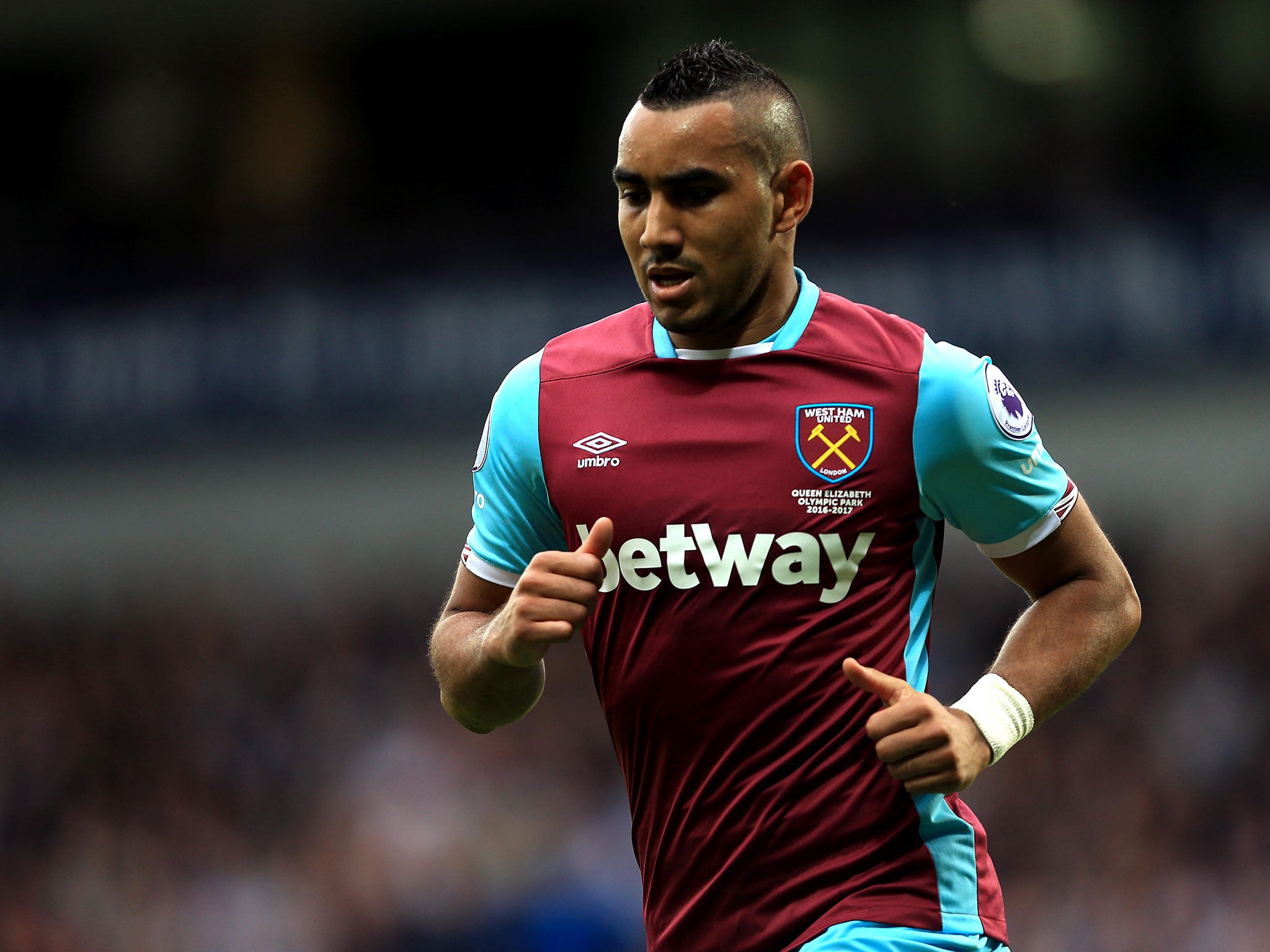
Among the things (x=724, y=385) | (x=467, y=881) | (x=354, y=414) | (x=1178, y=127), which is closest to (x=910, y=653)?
(x=724, y=385)

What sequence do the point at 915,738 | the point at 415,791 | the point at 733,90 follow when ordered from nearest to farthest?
the point at 915,738 → the point at 733,90 → the point at 415,791

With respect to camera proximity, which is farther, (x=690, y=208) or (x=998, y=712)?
(x=690, y=208)

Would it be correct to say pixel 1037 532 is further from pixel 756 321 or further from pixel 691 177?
pixel 691 177

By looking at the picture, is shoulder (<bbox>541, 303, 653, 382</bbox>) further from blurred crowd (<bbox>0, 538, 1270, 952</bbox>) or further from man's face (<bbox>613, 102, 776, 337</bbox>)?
blurred crowd (<bbox>0, 538, 1270, 952</bbox>)

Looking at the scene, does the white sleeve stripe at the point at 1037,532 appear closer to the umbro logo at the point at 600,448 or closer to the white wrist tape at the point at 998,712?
the white wrist tape at the point at 998,712

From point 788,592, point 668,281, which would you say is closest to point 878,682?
point 788,592

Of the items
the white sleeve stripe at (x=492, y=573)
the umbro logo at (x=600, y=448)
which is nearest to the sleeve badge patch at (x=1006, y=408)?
the umbro logo at (x=600, y=448)

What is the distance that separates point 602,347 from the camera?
10.8 ft

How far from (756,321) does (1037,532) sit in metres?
0.69

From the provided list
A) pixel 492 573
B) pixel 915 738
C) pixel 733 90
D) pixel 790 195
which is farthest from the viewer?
pixel 492 573

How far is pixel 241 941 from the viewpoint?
10.1m

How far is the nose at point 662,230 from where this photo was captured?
298 cm

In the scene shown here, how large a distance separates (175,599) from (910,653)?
34.5 feet

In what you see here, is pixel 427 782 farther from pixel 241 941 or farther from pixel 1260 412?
pixel 1260 412
